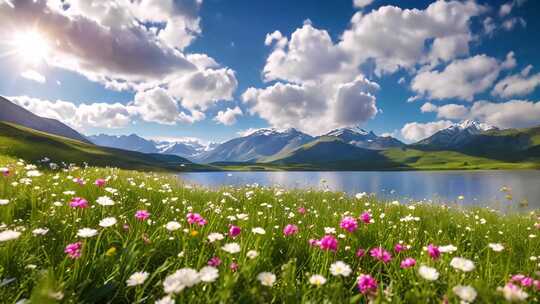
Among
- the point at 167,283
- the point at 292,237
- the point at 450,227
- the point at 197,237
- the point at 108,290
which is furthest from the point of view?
the point at 450,227

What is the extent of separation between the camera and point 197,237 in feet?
10.6

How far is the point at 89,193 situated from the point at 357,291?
17.1 ft

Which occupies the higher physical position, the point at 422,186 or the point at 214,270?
the point at 214,270

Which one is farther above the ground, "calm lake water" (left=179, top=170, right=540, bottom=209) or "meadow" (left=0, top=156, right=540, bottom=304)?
"meadow" (left=0, top=156, right=540, bottom=304)

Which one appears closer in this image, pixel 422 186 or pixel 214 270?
pixel 214 270

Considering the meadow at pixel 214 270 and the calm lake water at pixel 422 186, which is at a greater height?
the meadow at pixel 214 270

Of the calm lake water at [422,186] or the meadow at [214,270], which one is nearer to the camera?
the meadow at [214,270]

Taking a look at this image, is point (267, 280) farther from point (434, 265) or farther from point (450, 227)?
point (450, 227)

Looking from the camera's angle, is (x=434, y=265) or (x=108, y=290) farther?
(x=434, y=265)

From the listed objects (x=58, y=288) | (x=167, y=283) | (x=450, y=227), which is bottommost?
(x=450, y=227)

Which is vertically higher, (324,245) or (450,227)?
(324,245)

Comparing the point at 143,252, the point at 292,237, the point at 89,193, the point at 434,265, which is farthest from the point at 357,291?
the point at 89,193

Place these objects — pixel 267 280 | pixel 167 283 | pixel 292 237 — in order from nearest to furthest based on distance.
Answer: pixel 167 283 < pixel 267 280 < pixel 292 237

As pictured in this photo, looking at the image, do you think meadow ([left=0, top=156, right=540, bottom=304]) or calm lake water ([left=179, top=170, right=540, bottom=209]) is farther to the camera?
calm lake water ([left=179, top=170, right=540, bottom=209])
